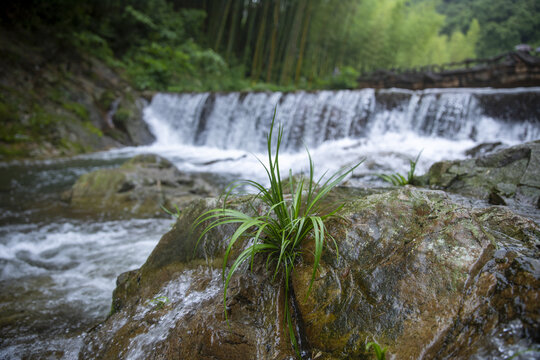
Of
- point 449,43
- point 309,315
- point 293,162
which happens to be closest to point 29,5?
point 293,162

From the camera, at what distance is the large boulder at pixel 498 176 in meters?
2.35

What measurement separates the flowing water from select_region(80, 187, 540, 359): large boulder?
0.55m

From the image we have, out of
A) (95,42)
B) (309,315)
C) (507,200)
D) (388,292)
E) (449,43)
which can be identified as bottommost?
(309,315)

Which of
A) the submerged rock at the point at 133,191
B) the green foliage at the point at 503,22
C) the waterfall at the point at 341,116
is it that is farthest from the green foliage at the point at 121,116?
the green foliage at the point at 503,22

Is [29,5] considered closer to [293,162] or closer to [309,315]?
[293,162]

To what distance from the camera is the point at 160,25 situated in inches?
651

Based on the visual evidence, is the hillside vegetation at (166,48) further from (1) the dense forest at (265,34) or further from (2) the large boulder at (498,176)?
(2) the large boulder at (498,176)

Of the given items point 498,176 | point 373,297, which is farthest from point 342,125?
point 373,297

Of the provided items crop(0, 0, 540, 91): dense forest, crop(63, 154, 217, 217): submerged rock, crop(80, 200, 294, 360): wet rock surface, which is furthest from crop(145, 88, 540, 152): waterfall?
crop(80, 200, 294, 360): wet rock surface

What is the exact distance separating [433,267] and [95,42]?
1637cm

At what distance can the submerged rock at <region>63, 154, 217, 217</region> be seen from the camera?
4.89m

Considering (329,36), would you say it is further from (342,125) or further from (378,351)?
(378,351)

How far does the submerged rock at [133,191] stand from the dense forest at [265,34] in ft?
24.5

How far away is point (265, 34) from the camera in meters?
21.3
